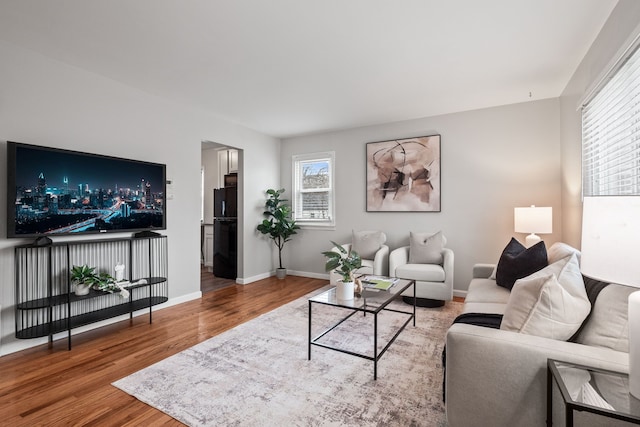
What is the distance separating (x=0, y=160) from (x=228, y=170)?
140 inches

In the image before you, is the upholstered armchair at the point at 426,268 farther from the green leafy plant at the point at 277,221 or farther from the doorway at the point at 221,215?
the doorway at the point at 221,215

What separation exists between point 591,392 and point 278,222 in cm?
466

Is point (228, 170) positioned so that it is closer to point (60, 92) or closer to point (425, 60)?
point (60, 92)

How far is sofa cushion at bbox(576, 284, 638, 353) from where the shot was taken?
4.20ft

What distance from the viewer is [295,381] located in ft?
6.83

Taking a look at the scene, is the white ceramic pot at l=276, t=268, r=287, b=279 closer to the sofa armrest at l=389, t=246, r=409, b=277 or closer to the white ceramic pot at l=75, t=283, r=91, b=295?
the sofa armrest at l=389, t=246, r=409, b=277

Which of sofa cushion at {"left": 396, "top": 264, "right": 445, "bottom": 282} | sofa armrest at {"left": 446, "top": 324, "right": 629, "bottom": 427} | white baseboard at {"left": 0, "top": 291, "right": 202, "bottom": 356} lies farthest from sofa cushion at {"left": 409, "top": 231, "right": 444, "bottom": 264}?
white baseboard at {"left": 0, "top": 291, "right": 202, "bottom": 356}

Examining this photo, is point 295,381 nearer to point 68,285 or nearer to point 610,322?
point 610,322

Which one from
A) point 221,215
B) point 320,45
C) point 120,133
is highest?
point 320,45

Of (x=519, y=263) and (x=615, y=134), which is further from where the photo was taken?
(x=519, y=263)

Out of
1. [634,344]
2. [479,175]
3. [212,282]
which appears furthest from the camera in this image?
[212,282]

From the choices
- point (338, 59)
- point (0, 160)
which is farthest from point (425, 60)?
point (0, 160)

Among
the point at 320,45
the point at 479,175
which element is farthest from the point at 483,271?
the point at 320,45

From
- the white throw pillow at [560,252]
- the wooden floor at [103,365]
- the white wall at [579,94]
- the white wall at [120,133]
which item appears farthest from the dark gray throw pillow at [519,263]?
the white wall at [120,133]
